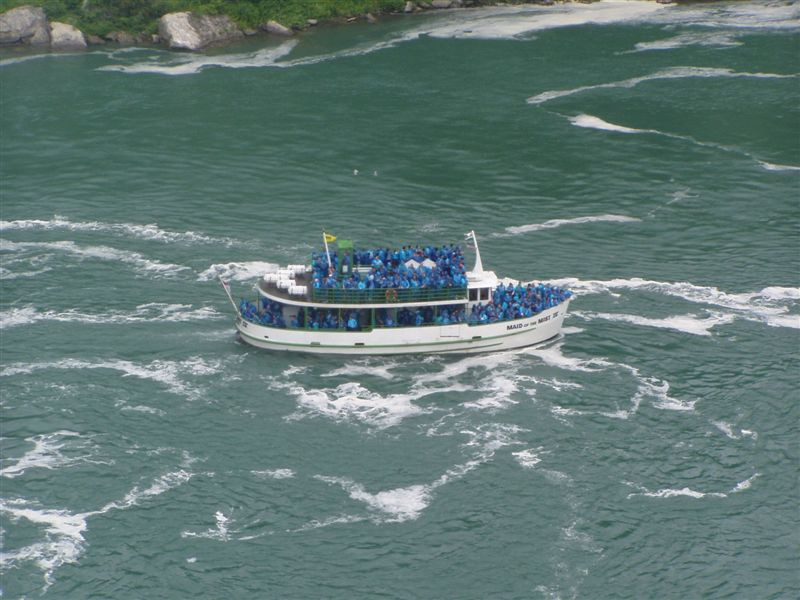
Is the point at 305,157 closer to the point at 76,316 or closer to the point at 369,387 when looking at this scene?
the point at 76,316

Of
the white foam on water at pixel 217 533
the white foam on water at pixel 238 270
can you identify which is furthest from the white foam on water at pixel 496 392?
the white foam on water at pixel 238 270

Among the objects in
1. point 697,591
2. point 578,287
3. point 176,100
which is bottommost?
point 697,591

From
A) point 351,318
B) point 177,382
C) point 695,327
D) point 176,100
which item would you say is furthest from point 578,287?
point 176,100

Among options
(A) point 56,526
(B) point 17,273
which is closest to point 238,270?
(B) point 17,273

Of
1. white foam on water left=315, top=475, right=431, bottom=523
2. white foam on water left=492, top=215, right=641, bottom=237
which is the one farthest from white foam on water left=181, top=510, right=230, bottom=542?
white foam on water left=492, top=215, right=641, bottom=237

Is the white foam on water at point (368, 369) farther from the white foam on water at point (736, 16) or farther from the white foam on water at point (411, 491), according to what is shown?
the white foam on water at point (736, 16)

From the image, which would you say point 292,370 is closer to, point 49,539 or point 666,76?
point 49,539
